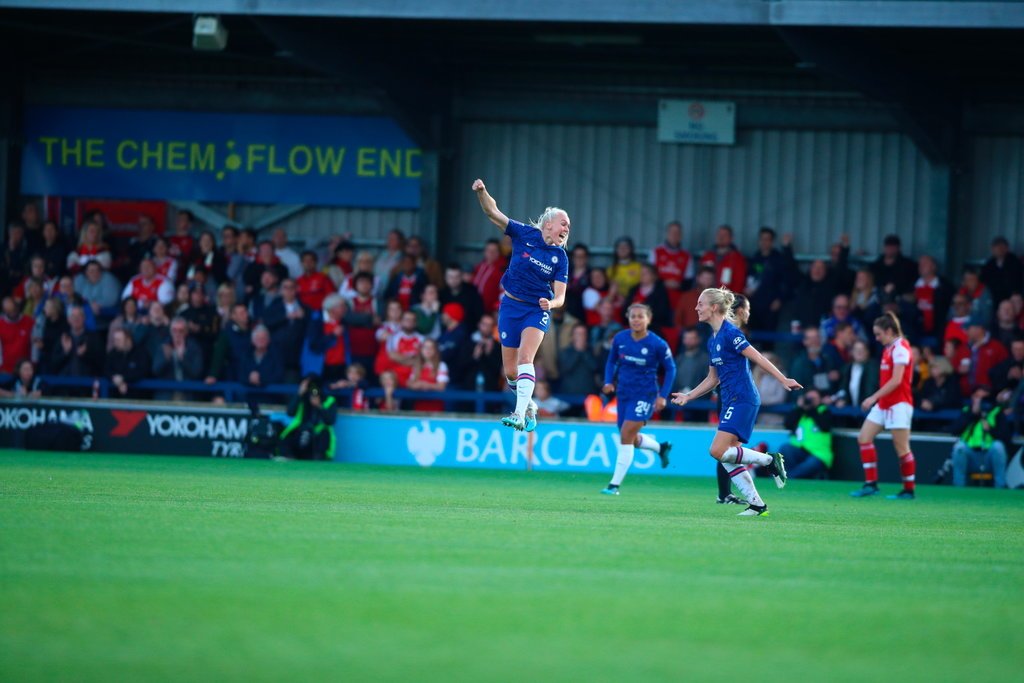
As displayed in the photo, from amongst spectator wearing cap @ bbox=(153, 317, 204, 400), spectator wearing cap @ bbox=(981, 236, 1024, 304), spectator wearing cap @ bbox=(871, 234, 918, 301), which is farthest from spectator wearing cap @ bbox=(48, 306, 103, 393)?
spectator wearing cap @ bbox=(981, 236, 1024, 304)

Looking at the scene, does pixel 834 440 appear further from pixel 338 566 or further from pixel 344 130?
pixel 338 566

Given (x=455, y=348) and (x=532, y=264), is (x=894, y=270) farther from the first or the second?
(x=532, y=264)

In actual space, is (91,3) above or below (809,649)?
above

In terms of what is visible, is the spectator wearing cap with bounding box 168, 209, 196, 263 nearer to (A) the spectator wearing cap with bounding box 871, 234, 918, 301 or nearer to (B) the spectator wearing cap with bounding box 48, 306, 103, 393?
(B) the spectator wearing cap with bounding box 48, 306, 103, 393

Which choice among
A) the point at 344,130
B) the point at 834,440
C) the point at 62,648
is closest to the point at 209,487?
the point at 62,648

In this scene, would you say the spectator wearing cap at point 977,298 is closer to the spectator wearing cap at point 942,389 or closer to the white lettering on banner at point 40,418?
the spectator wearing cap at point 942,389

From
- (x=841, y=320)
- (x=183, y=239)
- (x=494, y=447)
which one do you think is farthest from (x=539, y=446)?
(x=183, y=239)

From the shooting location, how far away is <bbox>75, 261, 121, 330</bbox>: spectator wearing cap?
66.7 feet

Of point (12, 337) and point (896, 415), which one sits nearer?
point (896, 415)

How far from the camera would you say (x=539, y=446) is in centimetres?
1798

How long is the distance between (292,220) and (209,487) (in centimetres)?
1166

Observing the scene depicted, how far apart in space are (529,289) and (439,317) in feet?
25.6

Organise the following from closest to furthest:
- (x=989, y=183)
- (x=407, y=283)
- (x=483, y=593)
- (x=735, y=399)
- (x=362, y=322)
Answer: (x=483, y=593)
(x=735, y=399)
(x=362, y=322)
(x=407, y=283)
(x=989, y=183)

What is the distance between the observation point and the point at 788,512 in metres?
11.3
